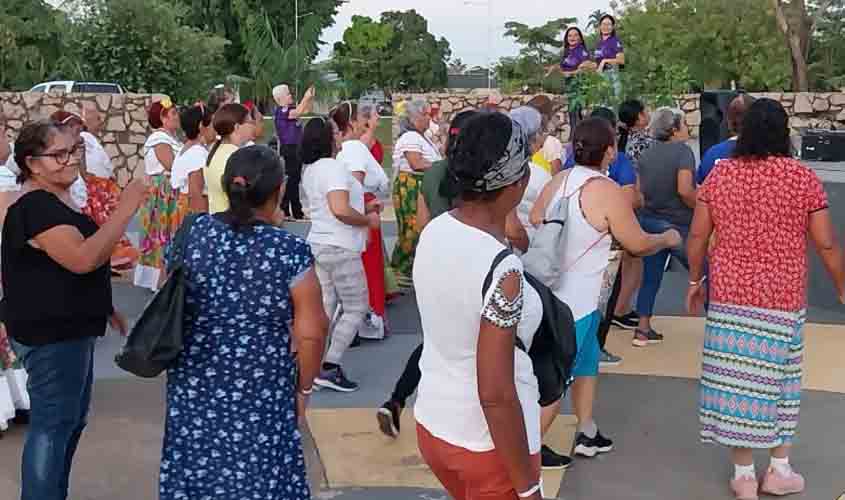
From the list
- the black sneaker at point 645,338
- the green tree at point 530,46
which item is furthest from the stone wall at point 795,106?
the green tree at point 530,46

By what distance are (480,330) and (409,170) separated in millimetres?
6615

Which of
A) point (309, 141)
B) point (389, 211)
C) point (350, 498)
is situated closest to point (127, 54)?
point (389, 211)

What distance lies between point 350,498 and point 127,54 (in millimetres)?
17577

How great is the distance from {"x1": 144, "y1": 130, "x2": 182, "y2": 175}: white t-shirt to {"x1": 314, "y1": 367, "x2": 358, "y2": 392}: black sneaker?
3189 millimetres

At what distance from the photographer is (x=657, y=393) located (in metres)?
6.50

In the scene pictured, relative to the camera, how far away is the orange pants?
9.14 ft

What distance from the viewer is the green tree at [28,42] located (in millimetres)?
25297

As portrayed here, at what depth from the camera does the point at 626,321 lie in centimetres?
830

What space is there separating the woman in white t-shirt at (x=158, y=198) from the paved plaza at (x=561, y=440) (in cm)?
190

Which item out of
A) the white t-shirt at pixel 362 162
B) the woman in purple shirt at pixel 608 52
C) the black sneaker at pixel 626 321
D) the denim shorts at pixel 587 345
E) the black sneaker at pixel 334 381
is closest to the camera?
the denim shorts at pixel 587 345

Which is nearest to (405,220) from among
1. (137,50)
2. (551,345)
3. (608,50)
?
(608,50)

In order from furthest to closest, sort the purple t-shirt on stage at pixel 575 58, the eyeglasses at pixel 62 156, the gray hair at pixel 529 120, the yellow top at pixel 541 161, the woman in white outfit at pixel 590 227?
the purple t-shirt on stage at pixel 575 58
the yellow top at pixel 541 161
the gray hair at pixel 529 120
the woman in white outfit at pixel 590 227
the eyeglasses at pixel 62 156

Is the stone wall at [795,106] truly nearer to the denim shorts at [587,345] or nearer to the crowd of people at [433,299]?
the crowd of people at [433,299]

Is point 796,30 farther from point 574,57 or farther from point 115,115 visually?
point 115,115
